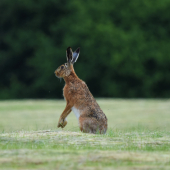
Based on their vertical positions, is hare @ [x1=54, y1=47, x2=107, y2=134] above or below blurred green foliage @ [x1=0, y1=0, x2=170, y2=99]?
below

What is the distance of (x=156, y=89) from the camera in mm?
29875

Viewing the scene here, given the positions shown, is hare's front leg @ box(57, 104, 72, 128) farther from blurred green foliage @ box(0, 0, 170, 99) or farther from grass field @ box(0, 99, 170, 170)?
blurred green foliage @ box(0, 0, 170, 99)

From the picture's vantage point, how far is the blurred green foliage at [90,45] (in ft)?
97.4

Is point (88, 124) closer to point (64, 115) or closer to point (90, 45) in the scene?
point (64, 115)

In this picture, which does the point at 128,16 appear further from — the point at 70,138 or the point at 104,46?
the point at 70,138

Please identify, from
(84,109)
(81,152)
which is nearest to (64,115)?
(84,109)

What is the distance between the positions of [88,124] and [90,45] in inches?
946

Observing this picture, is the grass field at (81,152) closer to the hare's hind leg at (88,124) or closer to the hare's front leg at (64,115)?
the hare's hind leg at (88,124)

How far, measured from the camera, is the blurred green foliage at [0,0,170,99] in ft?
97.4

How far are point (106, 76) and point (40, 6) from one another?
7943 mm

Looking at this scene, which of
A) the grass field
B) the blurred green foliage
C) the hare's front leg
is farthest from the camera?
the blurred green foliage

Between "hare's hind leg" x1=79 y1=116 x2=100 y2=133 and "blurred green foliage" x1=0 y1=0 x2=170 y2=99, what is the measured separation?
22.6 m

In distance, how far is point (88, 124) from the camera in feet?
21.3

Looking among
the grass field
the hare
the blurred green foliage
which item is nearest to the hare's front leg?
the hare
